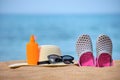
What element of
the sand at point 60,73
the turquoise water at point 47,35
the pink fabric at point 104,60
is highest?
the turquoise water at point 47,35

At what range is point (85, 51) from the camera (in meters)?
3.19

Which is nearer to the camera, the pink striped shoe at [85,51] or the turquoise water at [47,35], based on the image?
the pink striped shoe at [85,51]

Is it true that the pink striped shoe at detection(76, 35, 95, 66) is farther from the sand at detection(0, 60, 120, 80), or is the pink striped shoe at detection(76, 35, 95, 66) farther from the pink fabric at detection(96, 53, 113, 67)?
the sand at detection(0, 60, 120, 80)

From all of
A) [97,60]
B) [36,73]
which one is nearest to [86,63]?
[97,60]

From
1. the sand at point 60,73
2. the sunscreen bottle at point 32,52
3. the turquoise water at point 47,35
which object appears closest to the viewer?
the sand at point 60,73

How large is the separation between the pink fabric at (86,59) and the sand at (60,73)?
19 cm

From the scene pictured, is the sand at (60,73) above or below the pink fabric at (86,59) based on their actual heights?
below

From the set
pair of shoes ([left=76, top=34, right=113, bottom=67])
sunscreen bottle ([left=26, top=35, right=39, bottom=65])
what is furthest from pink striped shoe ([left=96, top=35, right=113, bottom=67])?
sunscreen bottle ([left=26, top=35, right=39, bottom=65])

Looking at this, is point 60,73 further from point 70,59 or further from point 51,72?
point 70,59

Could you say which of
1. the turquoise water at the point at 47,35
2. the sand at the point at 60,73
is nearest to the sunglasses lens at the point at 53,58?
the sand at the point at 60,73

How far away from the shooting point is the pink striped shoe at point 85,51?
3.19 metres

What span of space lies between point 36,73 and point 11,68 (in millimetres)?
367

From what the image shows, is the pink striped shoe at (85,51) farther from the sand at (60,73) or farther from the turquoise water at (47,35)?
the turquoise water at (47,35)

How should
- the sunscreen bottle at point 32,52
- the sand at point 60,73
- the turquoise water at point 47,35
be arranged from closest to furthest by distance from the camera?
the sand at point 60,73
the sunscreen bottle at point 32,52
the turquoise water at point 47,35
